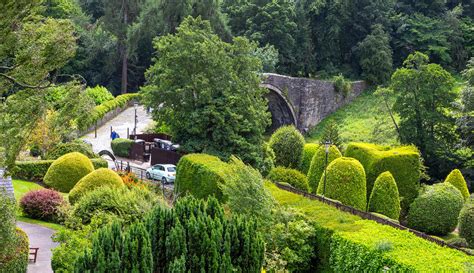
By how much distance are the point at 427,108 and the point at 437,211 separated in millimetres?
13106

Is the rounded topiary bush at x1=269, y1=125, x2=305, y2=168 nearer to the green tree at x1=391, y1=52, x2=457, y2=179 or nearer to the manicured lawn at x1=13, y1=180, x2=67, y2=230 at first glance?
the green tree at x1=391, y1=52, x2=457, y2=179

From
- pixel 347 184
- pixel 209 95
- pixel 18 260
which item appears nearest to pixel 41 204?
pixel 18 260

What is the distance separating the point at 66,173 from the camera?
27.5 metres

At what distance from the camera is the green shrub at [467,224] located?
77.4 ft

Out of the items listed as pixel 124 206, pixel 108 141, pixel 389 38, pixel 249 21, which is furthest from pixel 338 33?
pixel 124 206

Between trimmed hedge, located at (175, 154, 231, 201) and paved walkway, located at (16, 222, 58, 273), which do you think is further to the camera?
trimmed hedge, located at (175, 154, 231, 201)

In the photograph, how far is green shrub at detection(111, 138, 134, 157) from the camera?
1523 inches

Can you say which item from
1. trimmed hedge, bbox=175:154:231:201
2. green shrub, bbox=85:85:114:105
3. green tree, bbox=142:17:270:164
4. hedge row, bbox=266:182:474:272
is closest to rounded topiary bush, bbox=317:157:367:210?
trimmed hedge, bbox=175:154:231:201

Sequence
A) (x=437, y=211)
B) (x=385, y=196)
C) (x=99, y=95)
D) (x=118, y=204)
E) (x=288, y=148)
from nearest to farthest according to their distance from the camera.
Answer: (x=118, y=204), (x=385, y=196), (x=437, y=211), (x=288, y=148), (x=99, y=95)

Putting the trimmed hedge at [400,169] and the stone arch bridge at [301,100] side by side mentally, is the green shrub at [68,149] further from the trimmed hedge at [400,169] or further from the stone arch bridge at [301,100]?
the stone arch bridge at [301,100]

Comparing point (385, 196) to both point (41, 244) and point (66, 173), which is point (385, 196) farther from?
point (66, 173)

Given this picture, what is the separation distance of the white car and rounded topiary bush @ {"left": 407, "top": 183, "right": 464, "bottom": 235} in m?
11.2

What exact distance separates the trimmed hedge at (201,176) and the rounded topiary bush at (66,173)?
6.07 m

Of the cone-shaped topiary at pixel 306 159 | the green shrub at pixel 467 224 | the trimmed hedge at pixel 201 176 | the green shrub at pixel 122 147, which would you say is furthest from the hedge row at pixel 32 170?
the green shrub at pixel 467 224
